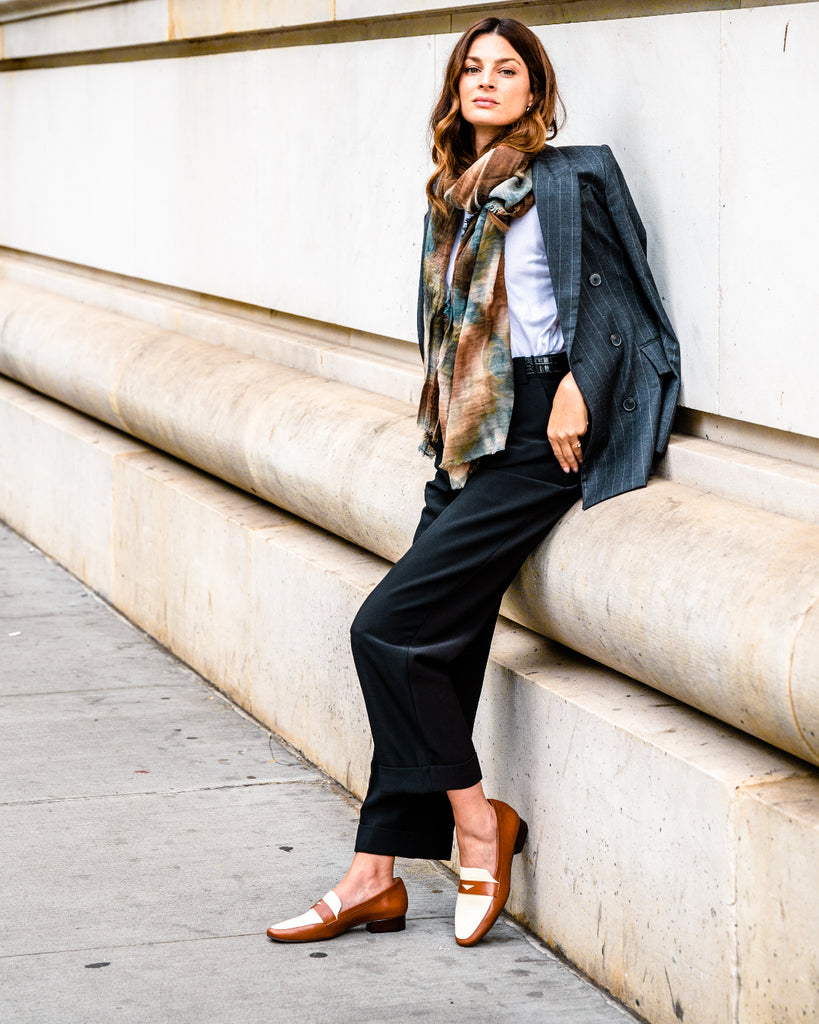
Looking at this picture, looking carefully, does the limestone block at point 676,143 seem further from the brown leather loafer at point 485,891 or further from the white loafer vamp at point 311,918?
the white loafer vamp at point 311,918

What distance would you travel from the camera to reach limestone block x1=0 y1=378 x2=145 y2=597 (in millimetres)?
7266

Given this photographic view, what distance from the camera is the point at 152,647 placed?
21.5 feet

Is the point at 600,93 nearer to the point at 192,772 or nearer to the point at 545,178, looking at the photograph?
the point at 545,178

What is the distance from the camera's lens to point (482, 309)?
3658mm

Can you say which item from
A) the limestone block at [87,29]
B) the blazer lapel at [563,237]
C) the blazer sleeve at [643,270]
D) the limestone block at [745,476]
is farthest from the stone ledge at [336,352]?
the limestone block at [87,29]

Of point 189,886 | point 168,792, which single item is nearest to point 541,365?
point 189,886

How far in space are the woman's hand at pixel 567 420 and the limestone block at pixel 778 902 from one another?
91cm

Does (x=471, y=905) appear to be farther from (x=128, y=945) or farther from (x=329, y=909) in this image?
(x=128, y=945)

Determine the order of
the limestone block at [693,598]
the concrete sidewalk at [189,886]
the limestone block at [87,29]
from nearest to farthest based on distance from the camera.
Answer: the limestone block at [693,598]
the concrete sidewalk at [189,886]
the limestone block at [87,29]

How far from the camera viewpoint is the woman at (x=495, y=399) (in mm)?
3615

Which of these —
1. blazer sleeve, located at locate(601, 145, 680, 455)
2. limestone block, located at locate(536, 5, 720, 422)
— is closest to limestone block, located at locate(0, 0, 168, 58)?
limestone block, located at locate(536, 5, 720, 422)

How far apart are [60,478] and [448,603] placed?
453 cm

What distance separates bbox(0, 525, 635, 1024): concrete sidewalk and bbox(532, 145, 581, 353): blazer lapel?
1.41 metres

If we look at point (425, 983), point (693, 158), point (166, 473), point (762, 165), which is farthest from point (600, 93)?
point (166, 473)
